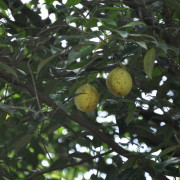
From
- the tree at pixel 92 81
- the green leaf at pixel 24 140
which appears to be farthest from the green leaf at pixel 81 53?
the green leaf at pixel 24 140

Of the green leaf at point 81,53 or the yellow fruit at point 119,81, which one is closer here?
the green leaf at point 81,53

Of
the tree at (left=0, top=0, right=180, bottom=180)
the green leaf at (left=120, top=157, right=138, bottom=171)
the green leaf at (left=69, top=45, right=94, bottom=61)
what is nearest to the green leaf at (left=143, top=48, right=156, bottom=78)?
the tree at (left=0, top=0, right=180, bottom=180)

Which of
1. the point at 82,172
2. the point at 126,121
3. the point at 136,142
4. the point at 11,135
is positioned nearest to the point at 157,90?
the point at 126,121

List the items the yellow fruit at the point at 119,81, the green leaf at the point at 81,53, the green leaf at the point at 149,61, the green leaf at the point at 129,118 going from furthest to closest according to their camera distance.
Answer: the green leaf at the point at 129,118, the yellow fruit at the point at 119,81, the green leaf at the point at 149,61, the green leaf at the point at 81,53

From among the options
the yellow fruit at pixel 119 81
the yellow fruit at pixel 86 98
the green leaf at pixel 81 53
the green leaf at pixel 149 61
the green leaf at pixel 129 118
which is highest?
the green leaf at pixel 81 53

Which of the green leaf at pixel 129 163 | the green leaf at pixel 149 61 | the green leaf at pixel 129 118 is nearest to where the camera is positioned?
the green leaf at pixel 149 61

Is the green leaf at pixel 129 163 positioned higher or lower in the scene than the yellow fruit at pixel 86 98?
lower

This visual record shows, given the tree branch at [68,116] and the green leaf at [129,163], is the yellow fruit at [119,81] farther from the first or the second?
the green leaf at [129,163]

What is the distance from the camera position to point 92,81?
225 cm

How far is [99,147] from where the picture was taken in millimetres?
2332

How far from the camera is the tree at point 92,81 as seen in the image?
1624mm

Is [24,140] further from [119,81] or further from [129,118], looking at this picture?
A: [119,81]

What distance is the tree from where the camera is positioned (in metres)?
1.62

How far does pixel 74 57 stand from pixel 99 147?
1.10 meters
